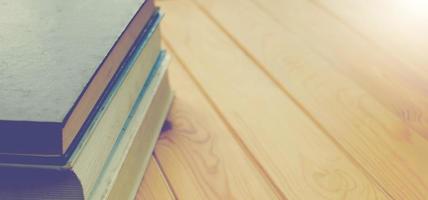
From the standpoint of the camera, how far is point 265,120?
0.65 m

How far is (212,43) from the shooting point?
2.64 ft

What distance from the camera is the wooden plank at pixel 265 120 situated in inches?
21.7

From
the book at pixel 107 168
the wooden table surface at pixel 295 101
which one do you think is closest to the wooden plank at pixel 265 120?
the wooden table surface at pixel 295 101

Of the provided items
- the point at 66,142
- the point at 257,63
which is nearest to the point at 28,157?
the point at 66,142

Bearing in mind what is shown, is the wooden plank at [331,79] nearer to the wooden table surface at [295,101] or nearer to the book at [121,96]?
the wooden table surface at [295,101]

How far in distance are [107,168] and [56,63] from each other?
0.11 meters

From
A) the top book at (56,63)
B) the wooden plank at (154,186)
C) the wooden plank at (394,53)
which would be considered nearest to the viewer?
the top book at (56,63)

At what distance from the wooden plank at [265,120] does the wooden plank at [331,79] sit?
20 mm

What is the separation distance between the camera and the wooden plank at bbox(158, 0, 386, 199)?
55 centimetres

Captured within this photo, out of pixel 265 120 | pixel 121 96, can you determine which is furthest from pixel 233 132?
pixel 121 96

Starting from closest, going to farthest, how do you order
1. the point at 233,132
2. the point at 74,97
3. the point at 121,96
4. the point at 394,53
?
the point at 74,97 → the point at 121,96 → the point at 233,132 → the point at 394,53

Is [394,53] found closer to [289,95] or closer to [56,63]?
[289,95]

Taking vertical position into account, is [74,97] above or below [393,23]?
below

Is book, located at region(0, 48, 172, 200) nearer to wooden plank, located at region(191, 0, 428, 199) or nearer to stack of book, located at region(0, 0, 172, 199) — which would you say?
stack of book, located at region(0, 0, 172, 199)
